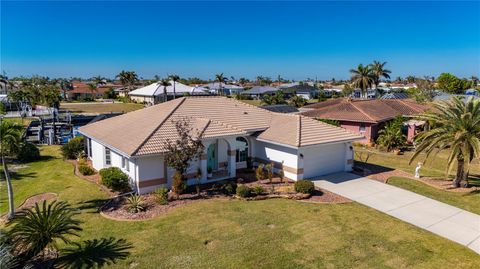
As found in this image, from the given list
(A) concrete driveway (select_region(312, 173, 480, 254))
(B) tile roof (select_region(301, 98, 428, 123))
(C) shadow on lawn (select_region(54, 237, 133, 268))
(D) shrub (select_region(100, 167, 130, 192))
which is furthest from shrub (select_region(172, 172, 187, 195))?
(B) tile roof (select_region(301, 98, 428, 123))

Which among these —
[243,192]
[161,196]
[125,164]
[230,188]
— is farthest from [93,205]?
[243,192]

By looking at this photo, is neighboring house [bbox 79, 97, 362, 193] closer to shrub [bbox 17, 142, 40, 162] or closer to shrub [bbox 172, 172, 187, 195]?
shrub [bbox 172, 172, 187, 195]

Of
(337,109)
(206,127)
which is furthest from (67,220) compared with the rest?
(337,109)

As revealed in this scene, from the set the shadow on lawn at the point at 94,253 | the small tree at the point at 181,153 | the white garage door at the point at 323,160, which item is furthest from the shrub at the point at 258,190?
the shadow on lawn at the point at 94,253

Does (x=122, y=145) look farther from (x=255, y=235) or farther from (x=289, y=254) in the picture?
(x=289, y=254)

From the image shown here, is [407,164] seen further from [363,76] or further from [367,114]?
[363,76]
